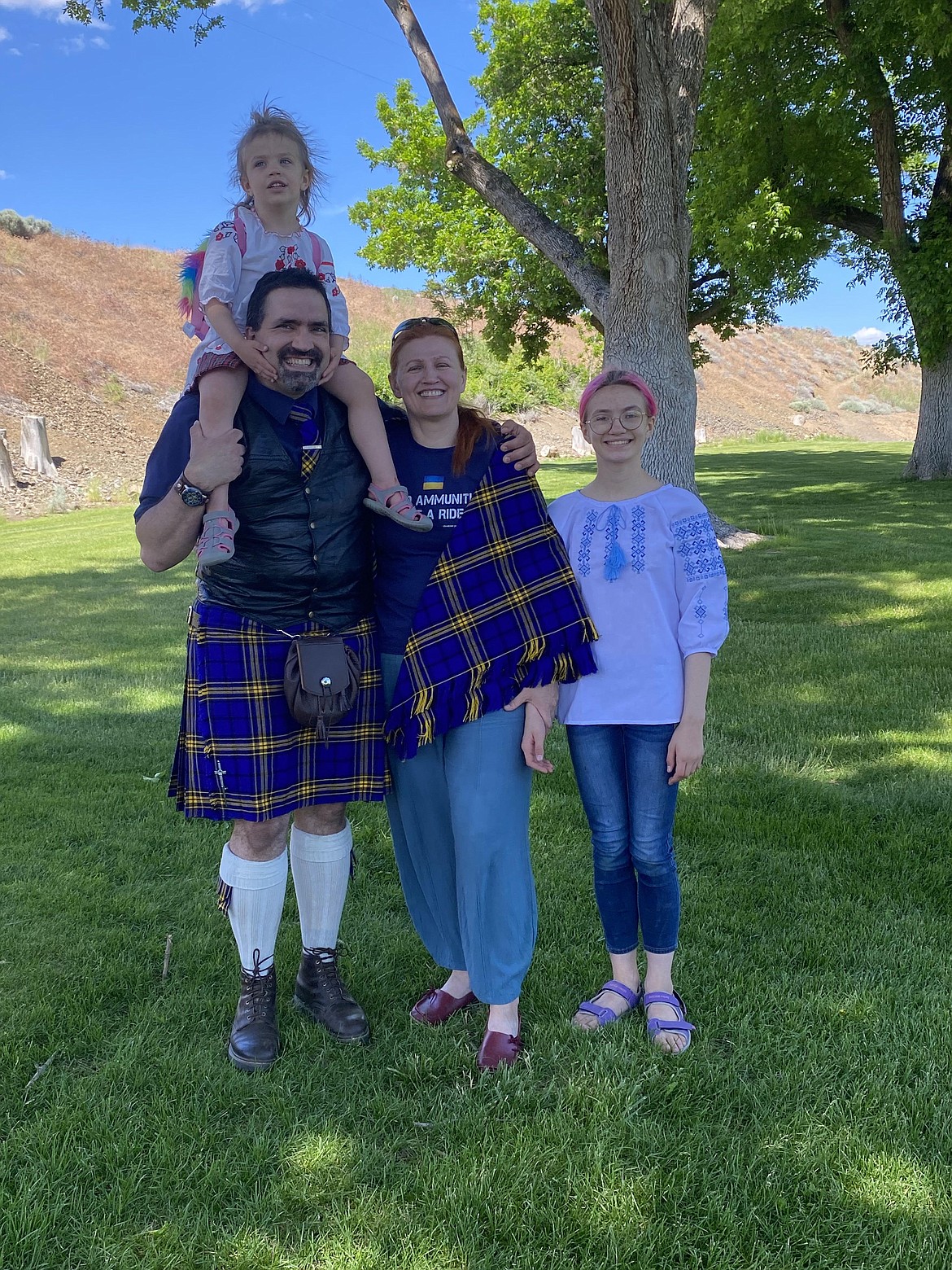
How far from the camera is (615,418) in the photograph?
2.47m

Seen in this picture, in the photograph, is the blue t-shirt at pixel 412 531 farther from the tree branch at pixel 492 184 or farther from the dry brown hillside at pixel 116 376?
the dry brown hillside at pixel 116 376

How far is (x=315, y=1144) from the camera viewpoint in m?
2.20

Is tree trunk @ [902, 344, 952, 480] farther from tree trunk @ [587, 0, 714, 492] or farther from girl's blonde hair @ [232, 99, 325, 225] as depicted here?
girl's blonde hair @ [232, 99, 325, 225]

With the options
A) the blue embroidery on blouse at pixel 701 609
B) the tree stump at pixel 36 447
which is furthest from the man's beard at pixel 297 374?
the tree stump at pixel 36 447

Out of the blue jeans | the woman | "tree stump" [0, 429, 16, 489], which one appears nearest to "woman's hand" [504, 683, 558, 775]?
the woman

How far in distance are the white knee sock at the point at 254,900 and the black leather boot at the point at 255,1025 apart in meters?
0.04

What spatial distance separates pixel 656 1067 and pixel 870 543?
30.5ft

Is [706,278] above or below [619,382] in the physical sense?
above

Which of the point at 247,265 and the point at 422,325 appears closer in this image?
→ the point at 422,325

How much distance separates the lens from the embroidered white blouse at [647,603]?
242cm

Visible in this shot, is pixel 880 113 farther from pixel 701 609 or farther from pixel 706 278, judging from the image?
pixel 701 609

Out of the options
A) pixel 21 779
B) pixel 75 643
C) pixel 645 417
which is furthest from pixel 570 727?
pixel 75 643

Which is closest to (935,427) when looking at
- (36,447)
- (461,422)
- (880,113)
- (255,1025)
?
Result: (880,113)

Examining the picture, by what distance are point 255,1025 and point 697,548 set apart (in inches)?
68.1
